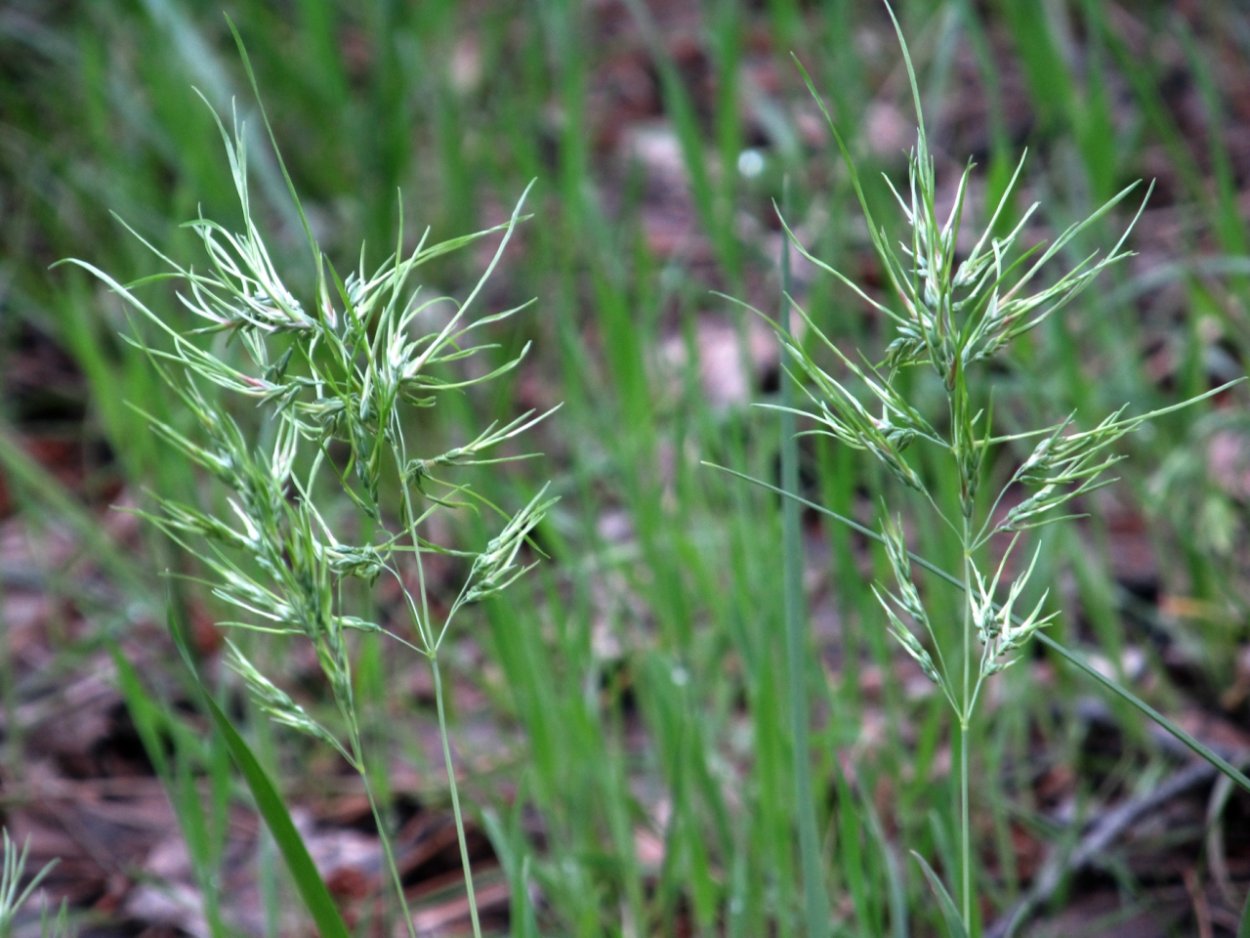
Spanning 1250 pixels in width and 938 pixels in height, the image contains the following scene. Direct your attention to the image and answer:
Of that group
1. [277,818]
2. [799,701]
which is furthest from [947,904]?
[277,818]

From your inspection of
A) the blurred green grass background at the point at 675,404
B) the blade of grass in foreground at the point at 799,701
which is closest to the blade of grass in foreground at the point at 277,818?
the blurred green grass background at the point at 675,404

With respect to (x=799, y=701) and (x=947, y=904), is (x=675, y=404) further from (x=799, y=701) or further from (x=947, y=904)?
(x=947, y=904)

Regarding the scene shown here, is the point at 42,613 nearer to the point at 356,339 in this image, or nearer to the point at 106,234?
the point at 106,234

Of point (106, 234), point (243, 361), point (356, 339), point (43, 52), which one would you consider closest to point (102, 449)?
point (106, 234)

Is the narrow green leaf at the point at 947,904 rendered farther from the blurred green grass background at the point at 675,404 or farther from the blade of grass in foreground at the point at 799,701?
the blurred green grass background at the point at 675,404

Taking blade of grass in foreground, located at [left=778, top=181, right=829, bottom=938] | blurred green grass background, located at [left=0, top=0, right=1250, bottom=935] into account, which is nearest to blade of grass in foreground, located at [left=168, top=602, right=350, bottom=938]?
blurred green grass background, located at [left=0, top=0, right=1250, bottom=935]

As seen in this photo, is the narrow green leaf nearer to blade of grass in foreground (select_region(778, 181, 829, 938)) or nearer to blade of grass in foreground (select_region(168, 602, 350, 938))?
blade of grass in foreground (select_region(778, 181, 829, 938))
